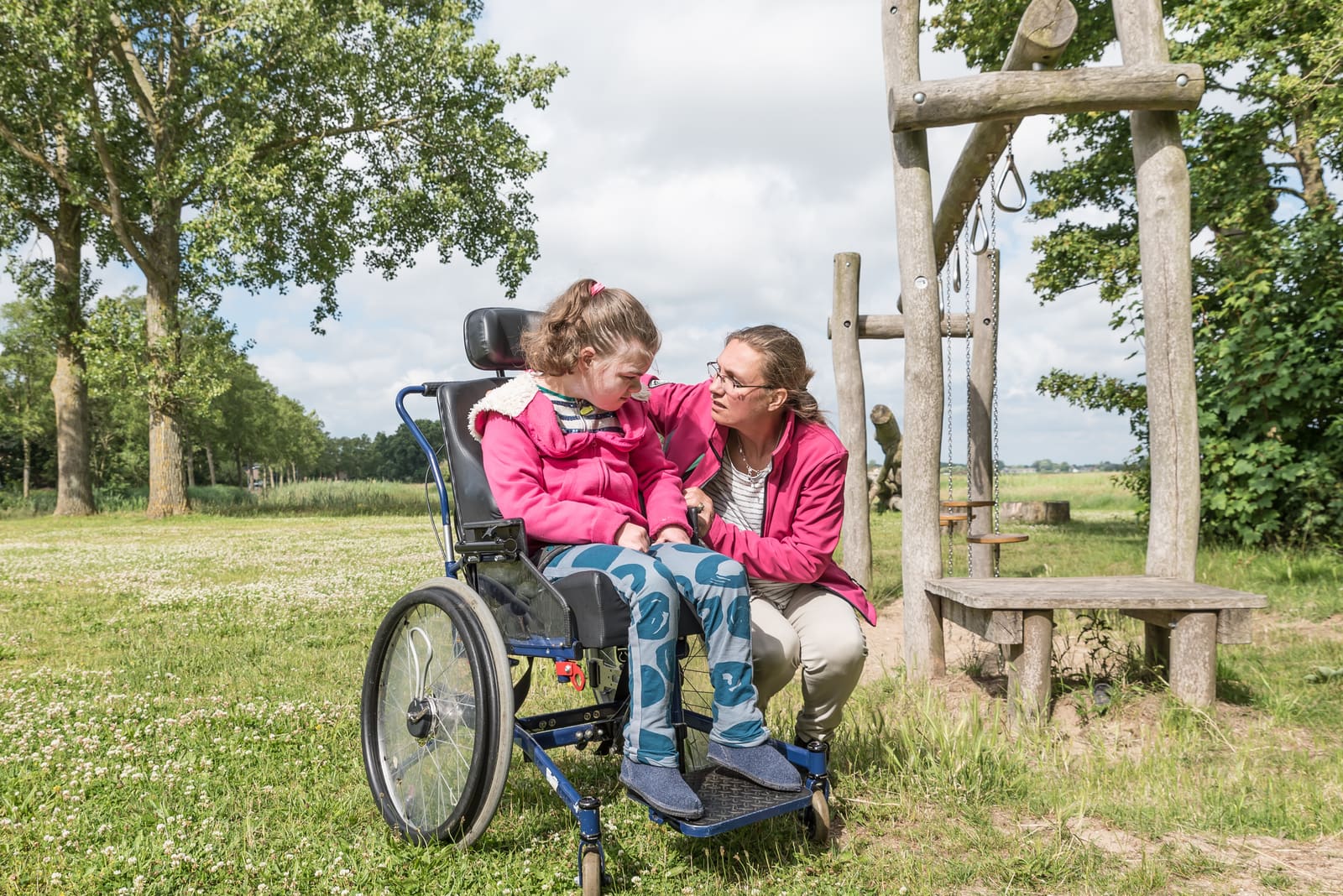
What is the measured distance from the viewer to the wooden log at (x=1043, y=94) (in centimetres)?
517

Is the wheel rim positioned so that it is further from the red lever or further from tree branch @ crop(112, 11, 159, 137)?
tree branch @ crop(112, 11, 159, 137)

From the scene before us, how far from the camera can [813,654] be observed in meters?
3.24

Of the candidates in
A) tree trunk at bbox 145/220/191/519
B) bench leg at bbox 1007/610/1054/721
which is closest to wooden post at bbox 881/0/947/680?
bench leg at bbox 1007/610/1054/721

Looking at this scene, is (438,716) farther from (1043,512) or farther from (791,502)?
(1043,512)

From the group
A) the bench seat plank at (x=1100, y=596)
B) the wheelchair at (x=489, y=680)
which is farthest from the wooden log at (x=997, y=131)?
the wheelchair at (x=489, y=680)

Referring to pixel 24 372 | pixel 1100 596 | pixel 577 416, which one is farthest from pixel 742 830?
pixel 24 372

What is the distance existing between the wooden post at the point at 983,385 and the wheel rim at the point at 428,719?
6.49 meters

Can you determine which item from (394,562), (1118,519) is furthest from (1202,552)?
(1118,519)

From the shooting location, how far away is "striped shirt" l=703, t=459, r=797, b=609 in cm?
351

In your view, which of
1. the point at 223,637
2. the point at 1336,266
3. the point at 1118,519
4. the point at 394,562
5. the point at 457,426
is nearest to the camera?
the point at 457,426

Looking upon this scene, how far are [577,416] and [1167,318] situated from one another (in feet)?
12.0

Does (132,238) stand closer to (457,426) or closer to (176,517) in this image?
(176,517)

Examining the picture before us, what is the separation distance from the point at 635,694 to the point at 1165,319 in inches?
158

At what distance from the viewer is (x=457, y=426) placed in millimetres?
3486
